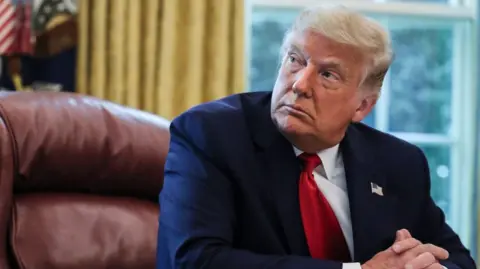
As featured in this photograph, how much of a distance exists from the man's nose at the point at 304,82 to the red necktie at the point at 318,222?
0.54 feet

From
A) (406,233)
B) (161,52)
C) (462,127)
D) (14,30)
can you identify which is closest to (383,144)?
(406,233)

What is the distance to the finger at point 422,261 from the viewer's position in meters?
1.52

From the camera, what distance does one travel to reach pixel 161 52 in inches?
107

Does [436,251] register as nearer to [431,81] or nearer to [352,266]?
[352,266]

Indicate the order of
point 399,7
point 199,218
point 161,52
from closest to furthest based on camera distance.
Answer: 1. point 199,218
2. point 161,52
3. point 399,7

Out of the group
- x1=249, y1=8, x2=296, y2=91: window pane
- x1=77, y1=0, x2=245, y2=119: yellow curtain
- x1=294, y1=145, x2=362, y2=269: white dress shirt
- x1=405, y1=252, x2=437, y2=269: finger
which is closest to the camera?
x1=405, y1=252, x2=437, y2=269: finger

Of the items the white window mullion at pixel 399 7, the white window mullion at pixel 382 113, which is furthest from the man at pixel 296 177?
the white window mullion at pixel 382 113

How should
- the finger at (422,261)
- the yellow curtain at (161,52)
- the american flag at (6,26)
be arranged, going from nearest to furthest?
the finger at (422,261)
the american flag at (6,26)
the yellow curtain at (161,52)

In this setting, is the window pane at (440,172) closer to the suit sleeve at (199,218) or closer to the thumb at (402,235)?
the thumb at (402,235)

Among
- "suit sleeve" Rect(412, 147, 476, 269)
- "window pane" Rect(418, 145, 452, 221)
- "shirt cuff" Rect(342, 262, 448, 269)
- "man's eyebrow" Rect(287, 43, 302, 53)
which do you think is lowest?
"window pane" Rect(418, 145, 452, 221)

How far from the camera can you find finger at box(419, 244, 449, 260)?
5.21ft

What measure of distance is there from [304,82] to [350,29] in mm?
148

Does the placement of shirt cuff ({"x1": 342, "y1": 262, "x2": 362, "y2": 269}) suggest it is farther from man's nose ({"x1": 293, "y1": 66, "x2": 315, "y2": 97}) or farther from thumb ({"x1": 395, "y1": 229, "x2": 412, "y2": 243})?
man's nose ({"x1": 293, "y1": 66, "x2": 315, "y2": 97})

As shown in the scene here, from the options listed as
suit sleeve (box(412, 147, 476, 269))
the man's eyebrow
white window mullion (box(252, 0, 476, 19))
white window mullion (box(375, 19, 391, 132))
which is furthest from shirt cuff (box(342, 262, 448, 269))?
white window mullion (box(375, 19, 391, 132))
